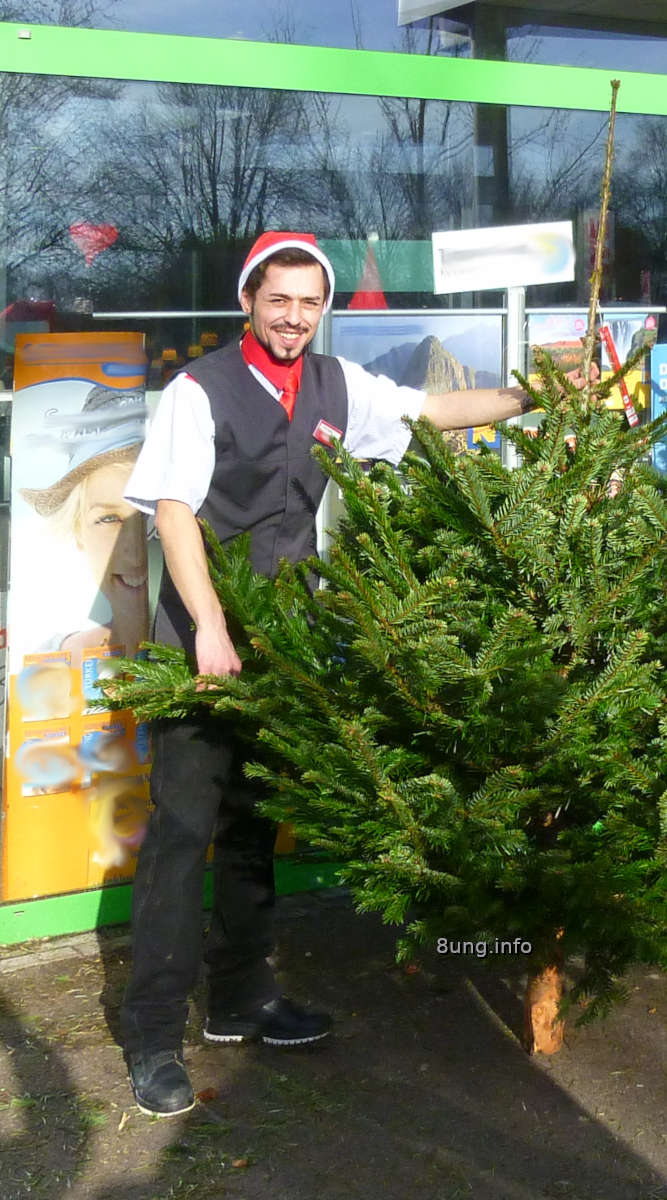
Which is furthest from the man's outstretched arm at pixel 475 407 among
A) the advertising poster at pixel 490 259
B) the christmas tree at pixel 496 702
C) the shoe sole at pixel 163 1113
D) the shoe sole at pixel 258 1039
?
the shoe sole at pixel 163 1113

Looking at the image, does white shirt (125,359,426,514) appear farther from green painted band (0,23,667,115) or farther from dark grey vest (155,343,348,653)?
green painted band (0,23,667,115)

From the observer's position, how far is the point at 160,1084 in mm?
3369

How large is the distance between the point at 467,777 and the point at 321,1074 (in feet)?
3.61

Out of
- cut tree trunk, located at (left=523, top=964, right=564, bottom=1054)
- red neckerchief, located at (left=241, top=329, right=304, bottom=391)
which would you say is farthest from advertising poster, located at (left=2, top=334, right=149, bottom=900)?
cut tree trunk, located at (left=523, top=964, right=564, bottom=1054)

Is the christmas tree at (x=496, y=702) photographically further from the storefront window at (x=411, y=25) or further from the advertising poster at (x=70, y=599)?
the storefront window at (x=411, y=25)

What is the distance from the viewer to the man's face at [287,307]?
3377mm

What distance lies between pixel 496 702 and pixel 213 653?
2.38 feet

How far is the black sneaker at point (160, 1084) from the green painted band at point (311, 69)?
2.91 metres

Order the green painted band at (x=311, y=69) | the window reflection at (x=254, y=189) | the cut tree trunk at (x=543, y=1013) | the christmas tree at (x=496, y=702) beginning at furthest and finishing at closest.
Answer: the window reflection at (x=254, y=189) < the green painted band at (x=311, y=69) < the cut tree trunk at (x=543, y=1013) < the christmas tree at (x=496, y=702)

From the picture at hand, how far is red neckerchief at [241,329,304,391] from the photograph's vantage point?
3465 millimetres

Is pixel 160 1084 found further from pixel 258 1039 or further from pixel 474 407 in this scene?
pixel 474 407

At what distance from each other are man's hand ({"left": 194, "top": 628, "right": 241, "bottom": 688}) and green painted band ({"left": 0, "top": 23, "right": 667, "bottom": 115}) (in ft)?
6.78

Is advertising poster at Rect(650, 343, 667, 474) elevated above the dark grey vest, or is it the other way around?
advertising poster at Rect(650, 343, 667, 474)

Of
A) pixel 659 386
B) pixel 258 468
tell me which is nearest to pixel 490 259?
pixel 659 386
